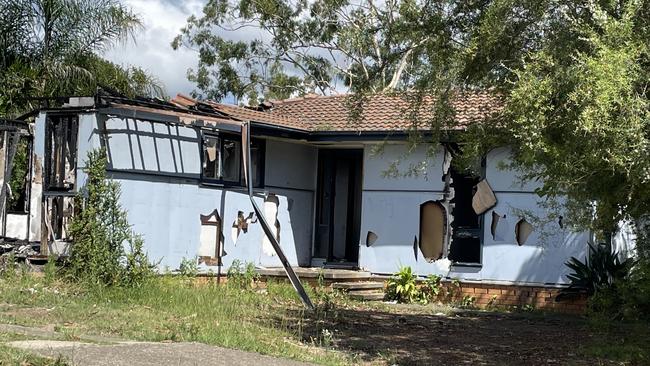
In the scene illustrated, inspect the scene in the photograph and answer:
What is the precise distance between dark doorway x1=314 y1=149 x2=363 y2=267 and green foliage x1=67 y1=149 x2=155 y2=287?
596 centimetres

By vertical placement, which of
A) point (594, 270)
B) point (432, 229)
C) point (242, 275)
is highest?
point (432, 229)

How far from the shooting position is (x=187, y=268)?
56.0ft

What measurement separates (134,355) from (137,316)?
3.76 meters

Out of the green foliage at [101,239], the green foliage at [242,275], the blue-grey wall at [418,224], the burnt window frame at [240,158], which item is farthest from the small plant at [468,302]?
the green foliage at [101,239]

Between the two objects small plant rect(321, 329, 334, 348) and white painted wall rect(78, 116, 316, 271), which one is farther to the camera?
white painted wall rect(78, 116, 316, 271)

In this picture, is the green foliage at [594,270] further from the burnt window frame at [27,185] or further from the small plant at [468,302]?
the burnt window frame at [27,185]

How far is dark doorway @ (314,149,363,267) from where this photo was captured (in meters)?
20.5

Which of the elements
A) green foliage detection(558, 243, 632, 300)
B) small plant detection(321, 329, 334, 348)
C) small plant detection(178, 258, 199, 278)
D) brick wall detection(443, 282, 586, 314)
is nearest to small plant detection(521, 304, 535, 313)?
brick wall detection(443, 282, 586, 314)

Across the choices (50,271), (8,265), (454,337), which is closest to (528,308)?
(454,337)

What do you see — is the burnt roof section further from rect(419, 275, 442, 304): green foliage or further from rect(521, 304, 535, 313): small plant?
rect(521, 304, 535, 313): small plant

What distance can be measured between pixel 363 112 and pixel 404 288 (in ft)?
13.6

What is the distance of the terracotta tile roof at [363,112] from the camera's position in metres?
13.8

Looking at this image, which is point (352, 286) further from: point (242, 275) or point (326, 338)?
point (326, 338)

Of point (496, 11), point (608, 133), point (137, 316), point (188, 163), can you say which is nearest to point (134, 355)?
point (137, 316)
